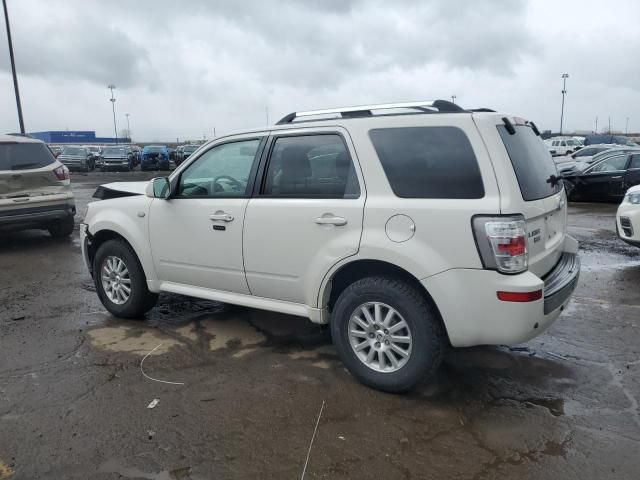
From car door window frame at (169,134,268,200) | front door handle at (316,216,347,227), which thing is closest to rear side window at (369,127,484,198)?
front door handle at (316,216,347,227)

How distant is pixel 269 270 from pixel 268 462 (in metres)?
1.55

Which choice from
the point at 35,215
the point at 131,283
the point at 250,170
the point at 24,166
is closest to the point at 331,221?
the point at 250,170

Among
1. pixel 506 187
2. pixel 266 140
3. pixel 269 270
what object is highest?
pixel 266 140

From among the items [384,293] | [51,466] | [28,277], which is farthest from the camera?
[28,277]

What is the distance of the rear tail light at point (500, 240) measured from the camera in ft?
10.5

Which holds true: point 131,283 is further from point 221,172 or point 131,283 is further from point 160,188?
point 221,172

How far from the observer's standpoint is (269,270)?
415 centimetres

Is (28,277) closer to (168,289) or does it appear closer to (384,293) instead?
(168,289)

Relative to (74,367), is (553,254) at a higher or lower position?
higher

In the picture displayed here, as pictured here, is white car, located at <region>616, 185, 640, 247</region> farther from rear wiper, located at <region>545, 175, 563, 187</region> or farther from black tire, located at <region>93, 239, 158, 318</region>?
black tire, located at <region>93, 239, 158, 318</region>

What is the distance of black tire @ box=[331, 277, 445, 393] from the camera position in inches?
136

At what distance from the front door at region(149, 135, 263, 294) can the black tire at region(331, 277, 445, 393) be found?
3.28ft

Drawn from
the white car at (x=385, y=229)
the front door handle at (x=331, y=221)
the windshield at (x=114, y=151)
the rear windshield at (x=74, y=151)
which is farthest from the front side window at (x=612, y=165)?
the rear windshield at (x=74, y=151)

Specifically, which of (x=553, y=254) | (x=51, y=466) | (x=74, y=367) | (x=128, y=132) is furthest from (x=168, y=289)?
(x=128, y=132)
